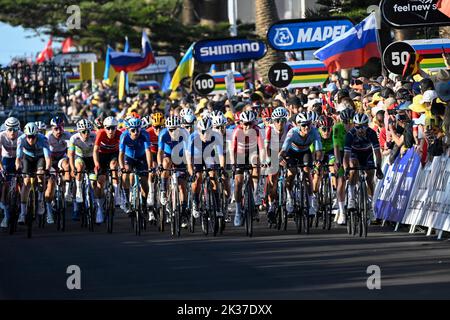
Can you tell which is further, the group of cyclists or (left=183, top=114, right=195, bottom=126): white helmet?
(left=183, top=114, right=195, bottom=126): white helmet

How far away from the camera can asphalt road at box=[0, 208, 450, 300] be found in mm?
13648

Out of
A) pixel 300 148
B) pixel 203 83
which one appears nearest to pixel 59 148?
pixel 300 148

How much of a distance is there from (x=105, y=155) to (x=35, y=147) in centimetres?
121

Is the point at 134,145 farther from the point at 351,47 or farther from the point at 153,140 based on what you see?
the point at 351,47

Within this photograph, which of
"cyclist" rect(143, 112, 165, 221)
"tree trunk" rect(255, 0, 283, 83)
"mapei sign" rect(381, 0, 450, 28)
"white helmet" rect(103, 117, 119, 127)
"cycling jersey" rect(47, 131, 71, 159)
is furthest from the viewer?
"tree trunk" rect(255, 0, 283, 83)

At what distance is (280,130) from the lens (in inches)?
877

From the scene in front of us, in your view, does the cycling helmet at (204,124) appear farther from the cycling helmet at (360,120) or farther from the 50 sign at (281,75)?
the 50 sign at (281,75)

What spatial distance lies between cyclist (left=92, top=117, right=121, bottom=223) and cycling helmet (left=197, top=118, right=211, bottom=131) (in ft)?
7.82

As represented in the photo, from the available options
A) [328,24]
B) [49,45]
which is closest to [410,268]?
[328,24]

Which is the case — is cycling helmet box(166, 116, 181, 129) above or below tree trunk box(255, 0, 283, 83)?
below

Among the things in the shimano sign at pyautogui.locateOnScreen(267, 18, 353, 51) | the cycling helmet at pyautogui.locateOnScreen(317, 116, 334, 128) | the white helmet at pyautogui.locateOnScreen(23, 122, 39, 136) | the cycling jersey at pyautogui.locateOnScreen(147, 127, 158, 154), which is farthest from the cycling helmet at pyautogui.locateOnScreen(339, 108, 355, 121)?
the shimano sign at pyautogui.locateOnScreen(267, 18, 353, 51)

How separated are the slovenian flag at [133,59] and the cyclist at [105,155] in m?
20.8

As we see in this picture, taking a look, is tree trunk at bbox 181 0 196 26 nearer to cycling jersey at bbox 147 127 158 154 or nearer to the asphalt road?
cycling jersey at bbox 147 127 158 154
